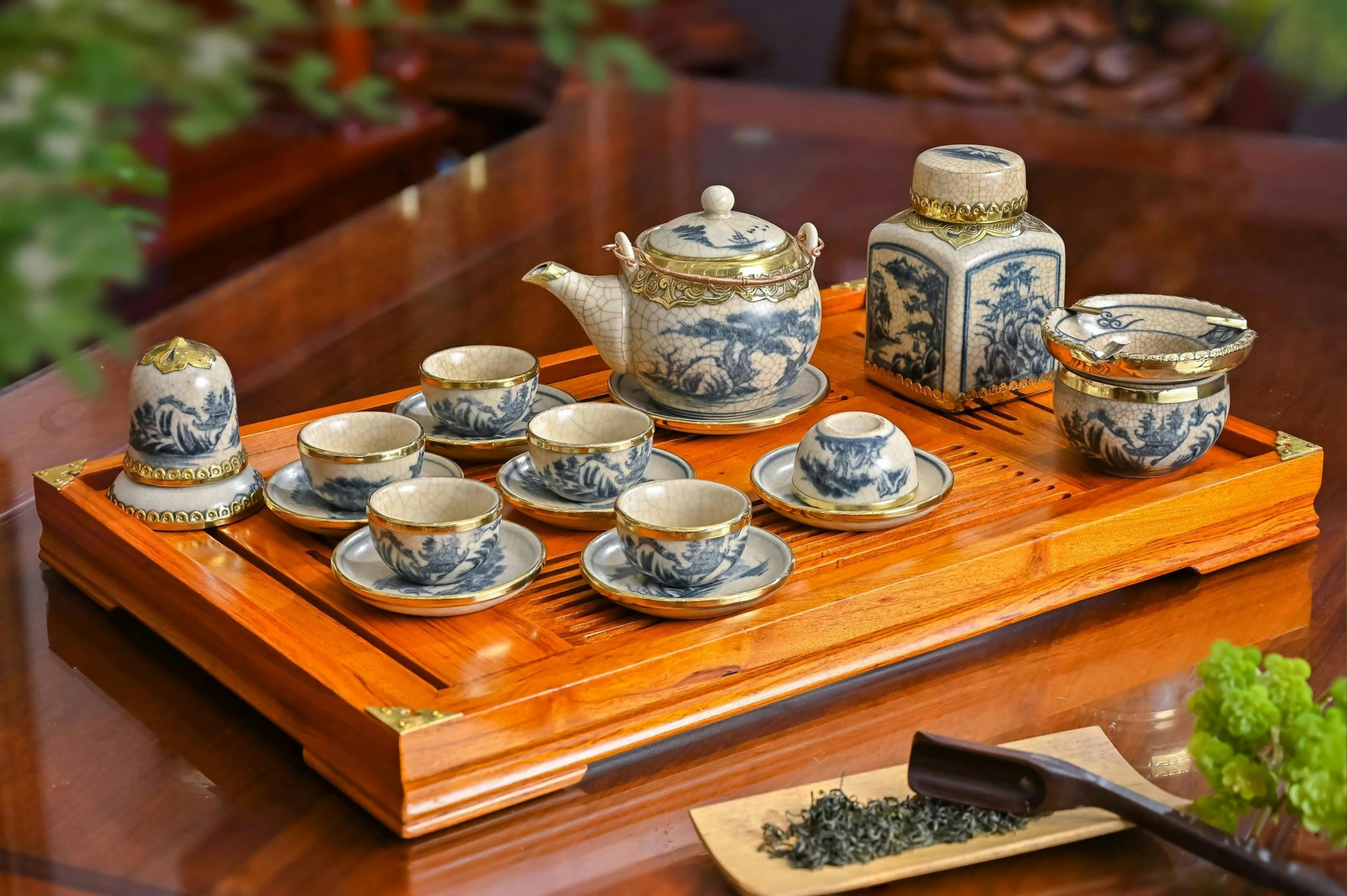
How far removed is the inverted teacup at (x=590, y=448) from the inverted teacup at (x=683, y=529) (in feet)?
0.27

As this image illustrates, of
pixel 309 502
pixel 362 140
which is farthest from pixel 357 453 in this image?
pixel 362 140

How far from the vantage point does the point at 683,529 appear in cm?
95

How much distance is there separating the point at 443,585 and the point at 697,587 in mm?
181

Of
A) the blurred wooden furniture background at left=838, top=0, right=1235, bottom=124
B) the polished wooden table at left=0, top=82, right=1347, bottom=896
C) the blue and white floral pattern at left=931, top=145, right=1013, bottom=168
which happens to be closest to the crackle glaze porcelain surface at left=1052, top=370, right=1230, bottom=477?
the polished wooden table at left=0, top=82, right=1347, bottom=896

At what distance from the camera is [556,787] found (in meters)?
0.87

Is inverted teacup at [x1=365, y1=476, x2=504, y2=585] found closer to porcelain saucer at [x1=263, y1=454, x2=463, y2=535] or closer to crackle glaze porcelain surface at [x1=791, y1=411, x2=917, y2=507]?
porcelain saucer at [x1=263, y1=454, x2=463, y2=535]

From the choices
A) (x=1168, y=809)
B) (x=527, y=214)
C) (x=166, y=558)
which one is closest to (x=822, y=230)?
(x=527, y=214)

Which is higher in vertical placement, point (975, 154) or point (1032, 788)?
point (975, 154)

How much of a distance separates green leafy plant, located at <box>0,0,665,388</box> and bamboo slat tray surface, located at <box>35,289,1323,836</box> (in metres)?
0.63

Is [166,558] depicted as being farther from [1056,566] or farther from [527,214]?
[527,214]

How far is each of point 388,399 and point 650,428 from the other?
0.34 m

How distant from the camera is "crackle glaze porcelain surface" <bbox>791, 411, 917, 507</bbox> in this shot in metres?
1.10

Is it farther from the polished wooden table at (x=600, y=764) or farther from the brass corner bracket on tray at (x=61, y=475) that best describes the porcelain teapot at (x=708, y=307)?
the brass corner bracket on tray at (x=61, y=475)

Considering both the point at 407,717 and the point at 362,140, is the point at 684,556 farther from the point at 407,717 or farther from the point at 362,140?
the point at 362,140
